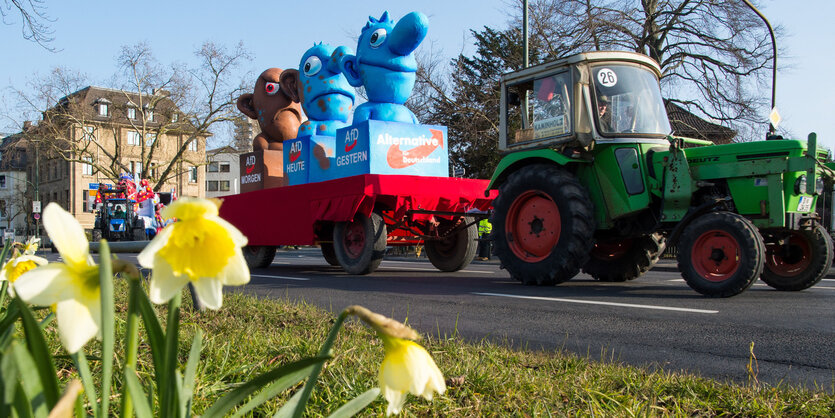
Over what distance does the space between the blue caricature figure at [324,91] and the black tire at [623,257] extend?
5.50 m

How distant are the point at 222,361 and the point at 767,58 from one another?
72.1 feet

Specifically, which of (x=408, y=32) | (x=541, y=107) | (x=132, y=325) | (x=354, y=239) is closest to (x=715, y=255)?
(x=541, y=107)

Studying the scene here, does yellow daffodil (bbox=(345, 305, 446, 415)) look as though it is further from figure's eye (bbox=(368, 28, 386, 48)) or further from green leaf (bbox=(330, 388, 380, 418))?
figure's eye (bbox=(368, 28, 386, 48))

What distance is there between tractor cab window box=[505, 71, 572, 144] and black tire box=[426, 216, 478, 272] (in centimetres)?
196

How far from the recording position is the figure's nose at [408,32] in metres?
9.23

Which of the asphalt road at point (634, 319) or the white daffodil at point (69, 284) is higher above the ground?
the white daffodil at point (69, 284)

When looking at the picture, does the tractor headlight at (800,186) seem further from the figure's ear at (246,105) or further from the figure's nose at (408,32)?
the figure's ear at (246,105)

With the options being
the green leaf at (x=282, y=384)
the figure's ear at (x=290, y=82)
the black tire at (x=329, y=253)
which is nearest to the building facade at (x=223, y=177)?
the figure's ear at (x=290, y=82)

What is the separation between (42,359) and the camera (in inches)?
34.2

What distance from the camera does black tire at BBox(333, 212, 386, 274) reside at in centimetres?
850

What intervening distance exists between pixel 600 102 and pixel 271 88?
8.68 meters

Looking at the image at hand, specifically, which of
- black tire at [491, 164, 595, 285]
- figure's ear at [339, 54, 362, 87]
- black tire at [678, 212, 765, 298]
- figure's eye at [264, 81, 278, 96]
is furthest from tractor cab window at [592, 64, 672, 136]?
figure's eye at [264, 81, 278, 96]

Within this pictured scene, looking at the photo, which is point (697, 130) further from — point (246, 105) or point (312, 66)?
point (246, 105)

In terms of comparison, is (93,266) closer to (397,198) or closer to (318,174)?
(397,198)
